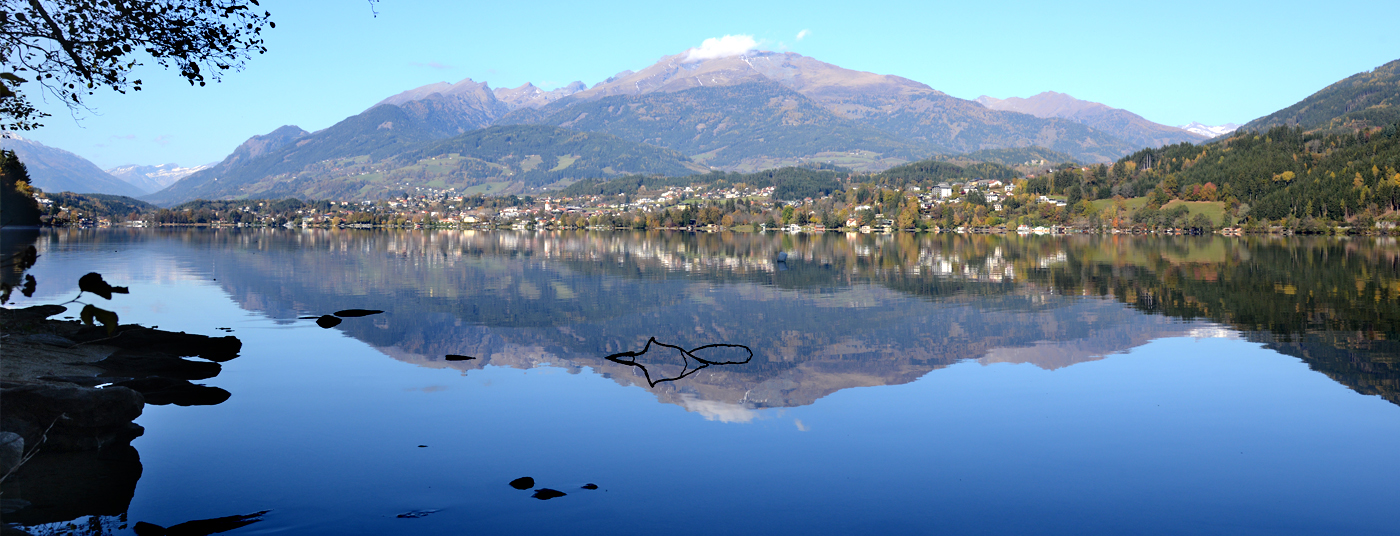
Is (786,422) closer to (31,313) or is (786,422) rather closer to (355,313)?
(355,313)

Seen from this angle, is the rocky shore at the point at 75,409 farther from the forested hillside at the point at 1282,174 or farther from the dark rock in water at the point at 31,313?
the forested hillside at the point at 1282,174

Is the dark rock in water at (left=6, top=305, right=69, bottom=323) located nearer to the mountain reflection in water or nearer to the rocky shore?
the rocky shore

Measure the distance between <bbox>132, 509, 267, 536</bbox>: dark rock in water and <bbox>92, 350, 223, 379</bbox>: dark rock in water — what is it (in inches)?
346

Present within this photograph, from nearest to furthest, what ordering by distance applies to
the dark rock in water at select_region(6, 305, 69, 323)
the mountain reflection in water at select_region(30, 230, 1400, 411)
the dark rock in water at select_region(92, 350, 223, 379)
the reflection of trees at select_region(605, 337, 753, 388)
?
1. the dark rock in water at select_region(92, 350, 223, 379)
2. the reflection of trees at select_region(605, 337, 753, 388)
3. the mountain reflection in water at select_region(30, 230, 1400, 411)
4. the dark rock in water at select_region(6, 305, 69, 323)

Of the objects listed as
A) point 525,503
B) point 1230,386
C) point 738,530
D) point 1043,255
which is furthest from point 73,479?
point 1043,255

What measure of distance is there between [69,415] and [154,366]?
21.3 ft

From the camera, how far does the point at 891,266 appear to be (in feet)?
168

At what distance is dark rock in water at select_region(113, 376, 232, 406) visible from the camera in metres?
13.7

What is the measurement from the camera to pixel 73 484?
9203 millimetres

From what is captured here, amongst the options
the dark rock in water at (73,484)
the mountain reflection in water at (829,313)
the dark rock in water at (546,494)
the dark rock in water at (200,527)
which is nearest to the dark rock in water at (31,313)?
the mountain reflection in water at (829,313)

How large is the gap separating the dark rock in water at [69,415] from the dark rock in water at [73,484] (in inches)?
9.3

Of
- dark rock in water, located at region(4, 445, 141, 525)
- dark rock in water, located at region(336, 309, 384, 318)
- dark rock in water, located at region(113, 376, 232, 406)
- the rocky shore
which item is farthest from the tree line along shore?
dark rock in water, located at region(4, 445, 141, 525)

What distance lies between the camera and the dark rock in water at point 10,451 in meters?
8.50

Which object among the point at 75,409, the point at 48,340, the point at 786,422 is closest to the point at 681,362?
the point at 786,422
